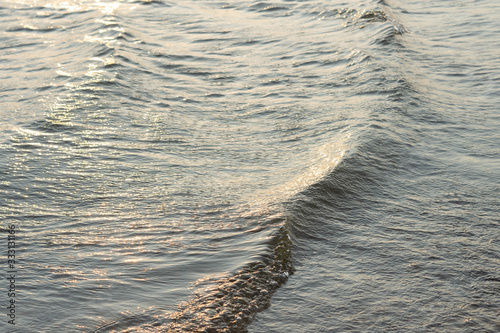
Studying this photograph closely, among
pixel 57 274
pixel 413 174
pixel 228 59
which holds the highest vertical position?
pixel 228 59

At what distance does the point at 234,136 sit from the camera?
877 cm

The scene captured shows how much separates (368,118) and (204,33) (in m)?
7.92

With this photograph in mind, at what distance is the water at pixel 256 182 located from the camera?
15.4 feet

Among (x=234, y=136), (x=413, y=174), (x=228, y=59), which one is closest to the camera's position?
(x=413, y=174)

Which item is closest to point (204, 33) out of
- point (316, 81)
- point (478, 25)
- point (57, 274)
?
point (316, 81)

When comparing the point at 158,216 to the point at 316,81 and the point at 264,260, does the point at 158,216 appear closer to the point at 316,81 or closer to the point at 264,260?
the point at 264,260

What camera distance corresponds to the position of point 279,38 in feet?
48.1

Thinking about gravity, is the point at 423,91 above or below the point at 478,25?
below

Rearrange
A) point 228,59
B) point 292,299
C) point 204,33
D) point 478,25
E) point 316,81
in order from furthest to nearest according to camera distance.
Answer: point 204,33 < point 478,25 < point 228,59 < point 316,81 < point 292,299

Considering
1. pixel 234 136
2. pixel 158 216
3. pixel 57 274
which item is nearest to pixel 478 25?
pixel 234 136

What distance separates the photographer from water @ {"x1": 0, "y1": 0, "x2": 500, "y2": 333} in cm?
469

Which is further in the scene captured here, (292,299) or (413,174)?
(413,174)

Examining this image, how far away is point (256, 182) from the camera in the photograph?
7051 mm

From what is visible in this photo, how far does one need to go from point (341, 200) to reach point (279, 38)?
29.4ft
